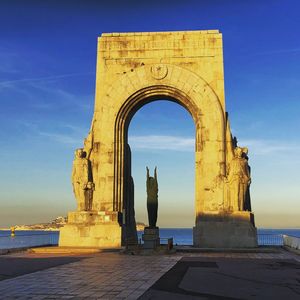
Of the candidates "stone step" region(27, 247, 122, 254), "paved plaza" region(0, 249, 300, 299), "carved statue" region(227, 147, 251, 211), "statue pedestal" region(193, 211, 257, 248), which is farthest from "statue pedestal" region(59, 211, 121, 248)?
"paved plaza" region(0, 249, 300, 299)

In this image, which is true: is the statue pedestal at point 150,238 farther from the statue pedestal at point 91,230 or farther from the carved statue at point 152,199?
the statue pedestal at point 91,230

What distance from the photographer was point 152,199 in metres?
Result: 21.3

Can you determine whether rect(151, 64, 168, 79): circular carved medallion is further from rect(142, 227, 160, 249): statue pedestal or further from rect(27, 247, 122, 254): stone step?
rect(27, 247, 122, 254): stone step

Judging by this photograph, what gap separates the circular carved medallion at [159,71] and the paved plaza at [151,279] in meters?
11.4

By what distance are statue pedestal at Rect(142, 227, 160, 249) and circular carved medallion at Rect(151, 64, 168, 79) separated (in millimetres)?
8073

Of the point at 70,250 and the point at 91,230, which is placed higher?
the point at 91,230

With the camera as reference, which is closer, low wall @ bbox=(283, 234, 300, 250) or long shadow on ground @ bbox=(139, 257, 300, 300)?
long shadow on ground @ bbox=(139, 257, 300, 300)

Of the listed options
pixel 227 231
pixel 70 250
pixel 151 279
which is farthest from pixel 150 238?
pixel 151 279

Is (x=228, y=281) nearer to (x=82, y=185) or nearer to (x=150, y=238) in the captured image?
(x=150, y=238)

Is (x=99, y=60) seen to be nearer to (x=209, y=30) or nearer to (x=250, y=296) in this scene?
(x=209, y=30)

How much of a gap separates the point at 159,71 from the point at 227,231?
9.01m

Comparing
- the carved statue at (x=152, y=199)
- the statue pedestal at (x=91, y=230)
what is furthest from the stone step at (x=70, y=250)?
the carved statue at (x=152, y=199)

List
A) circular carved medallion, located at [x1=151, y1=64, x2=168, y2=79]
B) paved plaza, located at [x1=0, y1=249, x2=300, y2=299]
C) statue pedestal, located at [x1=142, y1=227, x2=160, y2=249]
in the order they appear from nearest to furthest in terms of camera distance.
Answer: paved plaza, located at [x1=0, y1=249, x2=300, y2=299] < statue pedestal, located at [x1=142, y1=227, x2=160, y2=249] < circular carved medallion, located at [x1=151, y1=64, x2=168, y2=79]

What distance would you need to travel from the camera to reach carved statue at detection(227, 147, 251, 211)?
2145 centimetres
